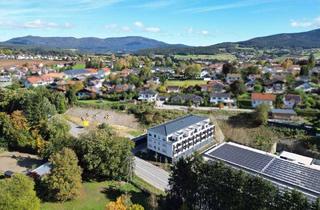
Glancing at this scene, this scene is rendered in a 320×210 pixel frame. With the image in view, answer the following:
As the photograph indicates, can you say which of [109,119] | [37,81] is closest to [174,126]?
[109,119]

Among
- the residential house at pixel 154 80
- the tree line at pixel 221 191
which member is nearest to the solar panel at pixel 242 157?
the tree line at pixel 221 191

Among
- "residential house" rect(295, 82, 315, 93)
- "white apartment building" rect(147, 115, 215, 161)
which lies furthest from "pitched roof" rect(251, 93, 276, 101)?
"white apartment building" rect(147, 115, 215, 161)

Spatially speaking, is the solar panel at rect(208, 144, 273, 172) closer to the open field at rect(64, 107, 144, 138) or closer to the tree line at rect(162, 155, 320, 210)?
the tree line at rect(162, 155, 320, 210)

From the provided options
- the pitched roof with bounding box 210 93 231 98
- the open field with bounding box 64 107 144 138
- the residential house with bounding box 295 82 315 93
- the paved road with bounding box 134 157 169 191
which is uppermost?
the residential house with bounding box 295 82 315 93

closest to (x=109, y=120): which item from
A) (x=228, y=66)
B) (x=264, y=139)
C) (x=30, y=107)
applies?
(x=30, y=107)

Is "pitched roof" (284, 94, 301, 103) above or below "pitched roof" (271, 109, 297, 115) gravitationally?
above

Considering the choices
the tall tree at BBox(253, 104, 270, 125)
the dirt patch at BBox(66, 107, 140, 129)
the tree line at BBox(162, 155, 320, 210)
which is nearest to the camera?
the tree line at BBox(162, 155, 320, 210)
